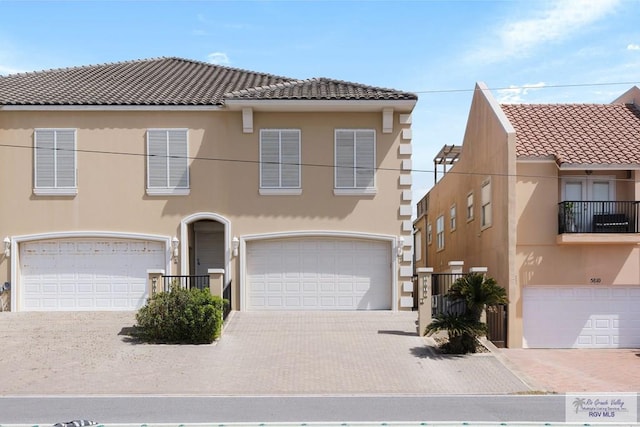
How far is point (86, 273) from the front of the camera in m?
22.4

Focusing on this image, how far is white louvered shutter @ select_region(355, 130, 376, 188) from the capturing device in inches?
883

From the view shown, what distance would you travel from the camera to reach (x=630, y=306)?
814 inches

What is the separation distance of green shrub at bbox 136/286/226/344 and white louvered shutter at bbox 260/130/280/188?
16.4 feet

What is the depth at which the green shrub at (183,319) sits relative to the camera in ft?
59.4

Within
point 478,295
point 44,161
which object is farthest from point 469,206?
point 44,161

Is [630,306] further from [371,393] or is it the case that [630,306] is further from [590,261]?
Answer: [371,393]

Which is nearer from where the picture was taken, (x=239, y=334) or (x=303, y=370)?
(x=303, y=370)

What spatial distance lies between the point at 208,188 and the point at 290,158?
8.36 feet

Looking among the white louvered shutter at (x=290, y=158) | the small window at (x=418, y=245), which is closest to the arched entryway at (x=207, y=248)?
the white louvered shutter at (x=290, y=158)

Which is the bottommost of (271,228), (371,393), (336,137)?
(371,393)

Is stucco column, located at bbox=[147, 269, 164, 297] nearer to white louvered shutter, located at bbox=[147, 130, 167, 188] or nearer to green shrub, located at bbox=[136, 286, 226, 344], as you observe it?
green shrub, located at bbox=[136, 286, 226, 344]

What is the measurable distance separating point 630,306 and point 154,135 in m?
14.2

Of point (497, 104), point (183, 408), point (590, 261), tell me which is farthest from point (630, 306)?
point (183, 408)

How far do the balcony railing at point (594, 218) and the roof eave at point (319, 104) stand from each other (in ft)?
17.1
